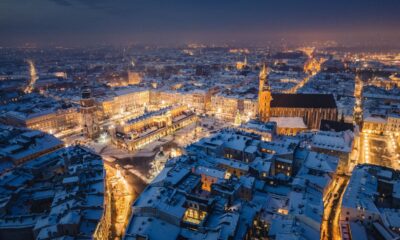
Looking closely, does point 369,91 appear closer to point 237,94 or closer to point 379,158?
point 237,94

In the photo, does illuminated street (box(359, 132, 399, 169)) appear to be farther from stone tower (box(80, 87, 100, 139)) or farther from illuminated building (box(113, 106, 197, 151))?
stone tower (box(80, 87, 100, 139))

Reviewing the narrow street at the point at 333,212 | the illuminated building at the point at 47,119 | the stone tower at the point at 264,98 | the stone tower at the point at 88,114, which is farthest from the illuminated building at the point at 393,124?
the illuminated building at the point at 47,119

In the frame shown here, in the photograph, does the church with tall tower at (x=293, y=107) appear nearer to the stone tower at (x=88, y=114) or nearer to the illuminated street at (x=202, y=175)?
the illuminated street at (x=202, y=175)

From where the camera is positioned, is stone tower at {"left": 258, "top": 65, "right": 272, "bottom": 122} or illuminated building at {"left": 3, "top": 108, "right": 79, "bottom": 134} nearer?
illuminated building at {"left": 3, "top": 108, "right": 79, "bottom": 134}

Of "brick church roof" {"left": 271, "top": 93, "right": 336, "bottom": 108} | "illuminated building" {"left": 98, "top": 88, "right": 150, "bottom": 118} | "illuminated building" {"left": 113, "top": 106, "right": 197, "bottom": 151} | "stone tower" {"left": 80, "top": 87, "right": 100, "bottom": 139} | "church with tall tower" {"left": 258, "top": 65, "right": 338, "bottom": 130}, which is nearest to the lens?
"illuminated building" {"left": 113, "top": 106, "right": 197, "bottom": 151}

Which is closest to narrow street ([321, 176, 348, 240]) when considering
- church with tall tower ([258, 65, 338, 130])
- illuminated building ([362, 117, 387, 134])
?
church with tall tower ([258, 65, 338, 130])

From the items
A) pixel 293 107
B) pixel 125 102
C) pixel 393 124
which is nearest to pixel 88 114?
pixel 125 102

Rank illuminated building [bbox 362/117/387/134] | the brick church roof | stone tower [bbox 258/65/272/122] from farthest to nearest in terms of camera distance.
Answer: the brick church roof
stone tower [bbox 258/65/272/122]
illuminated building [bbox 362/117/387/134]

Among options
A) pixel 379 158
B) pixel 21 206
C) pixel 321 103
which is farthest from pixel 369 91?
pixel 21 206
